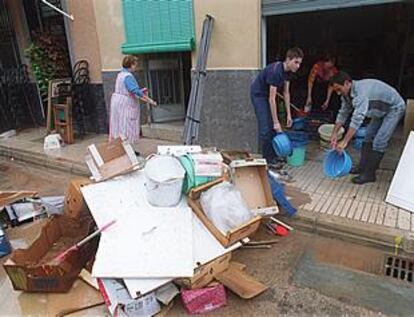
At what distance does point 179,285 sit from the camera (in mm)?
2582

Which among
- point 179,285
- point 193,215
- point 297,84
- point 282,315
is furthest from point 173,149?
point 297,84

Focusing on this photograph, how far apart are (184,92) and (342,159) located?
4.06m

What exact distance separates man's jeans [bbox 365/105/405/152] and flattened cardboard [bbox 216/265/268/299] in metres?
2.28

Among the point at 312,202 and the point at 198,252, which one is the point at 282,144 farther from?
the point at 198,252

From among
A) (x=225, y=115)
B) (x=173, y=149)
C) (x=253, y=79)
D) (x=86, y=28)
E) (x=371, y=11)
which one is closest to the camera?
(x=173, y=149)

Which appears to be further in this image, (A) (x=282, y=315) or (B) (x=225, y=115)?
(B) (x=225, y=115)

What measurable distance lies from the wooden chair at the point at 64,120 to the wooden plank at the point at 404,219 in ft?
18.7

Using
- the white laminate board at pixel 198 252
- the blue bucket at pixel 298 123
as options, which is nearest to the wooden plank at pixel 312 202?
the white laminate board at pixel 198 252

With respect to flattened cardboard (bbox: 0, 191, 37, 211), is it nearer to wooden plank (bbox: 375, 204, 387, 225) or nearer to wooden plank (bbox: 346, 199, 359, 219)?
wooden plank (bbox: 346, 199, 359, 219)

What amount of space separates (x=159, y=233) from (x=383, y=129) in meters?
2.77

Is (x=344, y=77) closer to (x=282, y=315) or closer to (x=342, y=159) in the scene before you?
(x=342, y=159)

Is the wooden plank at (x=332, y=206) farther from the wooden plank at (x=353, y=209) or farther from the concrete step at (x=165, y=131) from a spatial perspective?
the concrete step at (x=165, y=131)

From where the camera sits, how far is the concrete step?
6.30 metres

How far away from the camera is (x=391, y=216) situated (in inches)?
132
